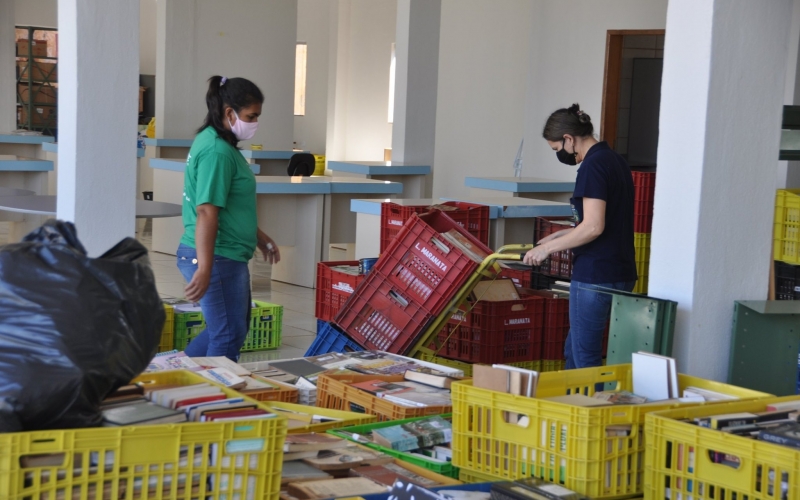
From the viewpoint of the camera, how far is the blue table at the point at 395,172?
10812 millimetres

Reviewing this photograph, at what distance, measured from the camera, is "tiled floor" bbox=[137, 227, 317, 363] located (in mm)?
6914

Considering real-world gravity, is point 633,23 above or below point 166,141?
above

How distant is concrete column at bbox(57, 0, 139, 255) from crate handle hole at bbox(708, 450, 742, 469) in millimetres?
2759

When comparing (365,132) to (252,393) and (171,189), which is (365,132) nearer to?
(171,189)

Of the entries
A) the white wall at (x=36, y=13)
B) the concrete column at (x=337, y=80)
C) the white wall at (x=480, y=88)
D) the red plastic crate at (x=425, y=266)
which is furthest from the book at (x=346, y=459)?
the white wall at (x=36, y=13)

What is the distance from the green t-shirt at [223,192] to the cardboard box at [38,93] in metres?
17.7

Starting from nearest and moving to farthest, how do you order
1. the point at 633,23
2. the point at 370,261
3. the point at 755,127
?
the point at 755,127, the point at 370,261, the point at 633,23

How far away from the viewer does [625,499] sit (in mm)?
2881

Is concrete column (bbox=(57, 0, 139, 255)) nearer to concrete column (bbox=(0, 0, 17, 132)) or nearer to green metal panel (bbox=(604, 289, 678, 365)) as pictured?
green metal panel (bbox=(604, 289, 678, 365))

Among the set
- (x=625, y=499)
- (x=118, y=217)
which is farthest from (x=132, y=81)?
(x=625, y=499)

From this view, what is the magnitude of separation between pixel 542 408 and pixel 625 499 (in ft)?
1.19

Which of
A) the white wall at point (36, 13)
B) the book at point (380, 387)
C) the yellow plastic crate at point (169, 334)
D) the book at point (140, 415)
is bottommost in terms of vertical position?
the yellow plastic crate at point (169, 334)

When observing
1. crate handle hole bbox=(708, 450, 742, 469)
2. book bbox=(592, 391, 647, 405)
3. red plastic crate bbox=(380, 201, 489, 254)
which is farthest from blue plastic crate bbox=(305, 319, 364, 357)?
crate handle hole bbox=(708, 450, 742, 469)

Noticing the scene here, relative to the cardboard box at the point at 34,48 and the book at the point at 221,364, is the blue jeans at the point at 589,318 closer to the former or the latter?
the book at the point at 221,364
